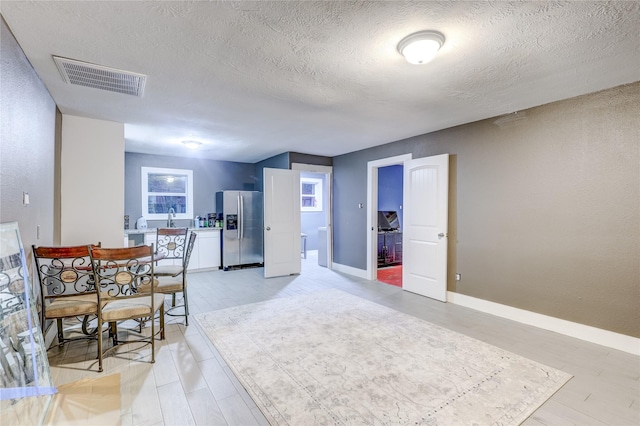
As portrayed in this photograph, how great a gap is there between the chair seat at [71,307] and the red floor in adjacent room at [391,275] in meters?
4.28

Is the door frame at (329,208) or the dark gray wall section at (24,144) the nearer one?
the dark gray wall section at (24,144)

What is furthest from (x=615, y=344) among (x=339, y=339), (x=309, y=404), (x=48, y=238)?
(x=48, y=238)

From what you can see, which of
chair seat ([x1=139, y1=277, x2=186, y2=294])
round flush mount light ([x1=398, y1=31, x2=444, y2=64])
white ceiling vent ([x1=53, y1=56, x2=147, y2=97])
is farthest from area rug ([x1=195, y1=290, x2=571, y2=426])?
white ceiling vent ([x1=53, y1=56, x2=147, y2=97])

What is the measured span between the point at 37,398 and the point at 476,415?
2797mm

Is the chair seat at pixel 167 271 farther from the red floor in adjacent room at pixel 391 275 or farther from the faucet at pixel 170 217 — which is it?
the red floor in adjacent room at pixel 391 275

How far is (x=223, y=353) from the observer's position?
106 inches

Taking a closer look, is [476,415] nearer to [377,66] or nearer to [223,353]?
[223,353]

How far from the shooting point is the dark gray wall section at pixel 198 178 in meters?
5.99

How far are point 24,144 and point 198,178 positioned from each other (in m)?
4.58

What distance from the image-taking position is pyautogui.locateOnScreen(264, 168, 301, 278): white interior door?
551cm

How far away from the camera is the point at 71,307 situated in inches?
96.8

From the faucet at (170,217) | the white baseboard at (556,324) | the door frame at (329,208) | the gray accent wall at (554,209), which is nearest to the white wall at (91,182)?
the faucet at (170,217)

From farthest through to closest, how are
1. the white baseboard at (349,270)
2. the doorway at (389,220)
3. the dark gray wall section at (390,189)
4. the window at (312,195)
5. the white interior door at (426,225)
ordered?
1. the window at (312,195)
2. the dark gray wall section at (390,189)
3. the doorway at (389,220)
4. the white baseboard at (349,270)
5. the white interior door at (426,225)

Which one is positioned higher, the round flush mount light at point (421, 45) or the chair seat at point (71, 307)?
the round flush mount light at point (421, 45)
